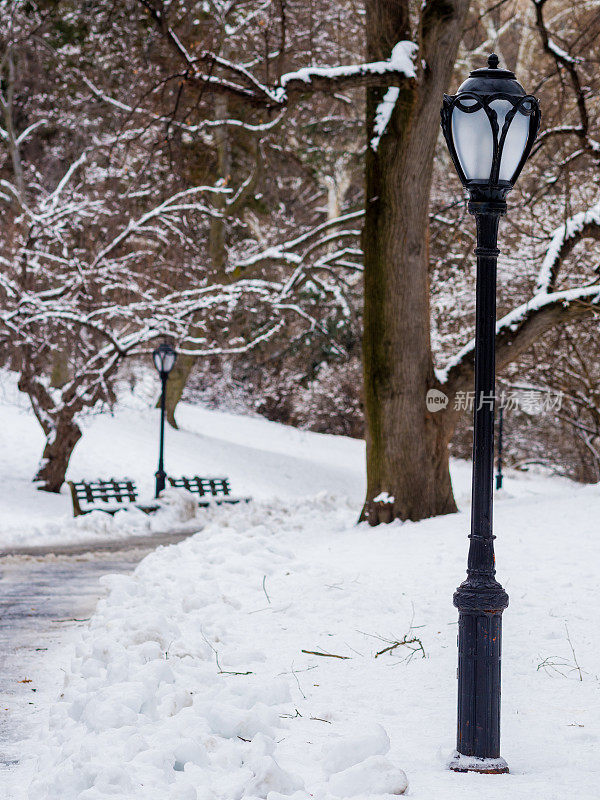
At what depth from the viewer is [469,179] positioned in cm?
487

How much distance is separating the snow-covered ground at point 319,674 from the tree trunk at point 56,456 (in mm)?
9415

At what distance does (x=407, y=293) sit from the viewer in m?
13.3

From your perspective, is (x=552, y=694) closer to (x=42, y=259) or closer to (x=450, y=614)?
(x=450, y=614)

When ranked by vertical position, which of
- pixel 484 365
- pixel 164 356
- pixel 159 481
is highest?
pixel 164 356

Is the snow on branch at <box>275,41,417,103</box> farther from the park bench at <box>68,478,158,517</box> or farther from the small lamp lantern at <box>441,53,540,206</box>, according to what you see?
the park bench at <box>68,478,158,517</box>

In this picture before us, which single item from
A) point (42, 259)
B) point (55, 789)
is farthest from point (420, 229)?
point (42, 259)

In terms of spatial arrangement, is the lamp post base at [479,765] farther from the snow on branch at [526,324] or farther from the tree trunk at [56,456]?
the tree trunk at [56,456]

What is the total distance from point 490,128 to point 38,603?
712 centimetres

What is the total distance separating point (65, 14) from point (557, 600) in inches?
1126

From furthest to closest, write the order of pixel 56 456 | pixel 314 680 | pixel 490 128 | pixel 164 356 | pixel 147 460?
pixel 147 460 < pixel 56 456 < pixel 164 356 < pixel 314 680 < pixel 490 128

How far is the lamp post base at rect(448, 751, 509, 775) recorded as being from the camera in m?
4.43

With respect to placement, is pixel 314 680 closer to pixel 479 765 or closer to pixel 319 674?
pixel 319 674

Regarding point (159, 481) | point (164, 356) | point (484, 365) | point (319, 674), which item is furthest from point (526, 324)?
point (159, 481)

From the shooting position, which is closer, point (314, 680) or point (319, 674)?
point (314, 680)
